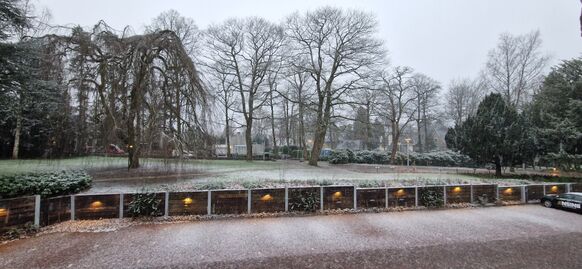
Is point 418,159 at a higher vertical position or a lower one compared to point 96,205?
higher

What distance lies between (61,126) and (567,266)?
14.3m

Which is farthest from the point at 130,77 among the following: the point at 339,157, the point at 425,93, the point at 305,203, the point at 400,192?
the point at 425,93

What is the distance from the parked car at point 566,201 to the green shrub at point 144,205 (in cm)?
1467

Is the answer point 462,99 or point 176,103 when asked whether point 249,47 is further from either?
point 462,99

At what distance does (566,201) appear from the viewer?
10.3m

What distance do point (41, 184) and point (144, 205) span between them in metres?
2.53

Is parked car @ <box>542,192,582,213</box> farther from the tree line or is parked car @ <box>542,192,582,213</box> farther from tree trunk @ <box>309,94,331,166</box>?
tree trunk @ <box>309,94,331,166</box>

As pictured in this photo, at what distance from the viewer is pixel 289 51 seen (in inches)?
858

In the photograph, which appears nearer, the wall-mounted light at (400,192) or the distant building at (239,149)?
the wall-mounted light at (400,192)

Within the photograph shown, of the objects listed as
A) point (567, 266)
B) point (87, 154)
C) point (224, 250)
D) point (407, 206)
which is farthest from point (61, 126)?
point (567, 266)

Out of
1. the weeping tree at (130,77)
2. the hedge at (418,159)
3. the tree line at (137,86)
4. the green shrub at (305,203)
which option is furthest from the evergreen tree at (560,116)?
the weeping tree at (130,77)

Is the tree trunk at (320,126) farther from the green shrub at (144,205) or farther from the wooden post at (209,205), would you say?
the green shrub at (144,205)

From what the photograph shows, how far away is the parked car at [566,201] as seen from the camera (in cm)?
1002

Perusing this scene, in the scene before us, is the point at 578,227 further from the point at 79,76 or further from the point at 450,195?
the point at 79,76
